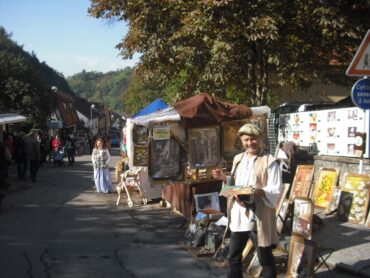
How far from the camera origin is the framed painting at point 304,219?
5879 millimetres

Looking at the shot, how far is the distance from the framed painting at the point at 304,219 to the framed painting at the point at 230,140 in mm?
3181

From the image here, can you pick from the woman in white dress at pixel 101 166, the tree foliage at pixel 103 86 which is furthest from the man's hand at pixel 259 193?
the tree foliage at pixel 103 86

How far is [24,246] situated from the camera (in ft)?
25.5

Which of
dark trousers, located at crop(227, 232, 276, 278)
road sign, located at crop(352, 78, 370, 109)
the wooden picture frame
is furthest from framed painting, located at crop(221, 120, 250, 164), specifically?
dark trousers, located at crop(227, 232, 276, 278)

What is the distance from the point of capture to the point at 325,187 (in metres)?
9.93

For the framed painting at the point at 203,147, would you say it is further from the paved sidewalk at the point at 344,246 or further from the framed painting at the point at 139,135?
the framed painting at the point at 139,135

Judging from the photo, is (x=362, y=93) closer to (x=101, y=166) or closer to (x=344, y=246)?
(x=344, y=246)

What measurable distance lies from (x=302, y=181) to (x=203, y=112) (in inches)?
113

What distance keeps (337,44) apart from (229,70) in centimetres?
317

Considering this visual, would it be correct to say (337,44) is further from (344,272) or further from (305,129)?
(344,272)

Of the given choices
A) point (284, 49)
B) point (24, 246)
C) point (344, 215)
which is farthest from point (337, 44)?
point (24, 246)

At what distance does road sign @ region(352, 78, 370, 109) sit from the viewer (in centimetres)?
734

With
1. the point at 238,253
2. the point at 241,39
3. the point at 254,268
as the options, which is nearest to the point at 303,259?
the point at 254,268

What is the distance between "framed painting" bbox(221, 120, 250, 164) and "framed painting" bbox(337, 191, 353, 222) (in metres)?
2.05
